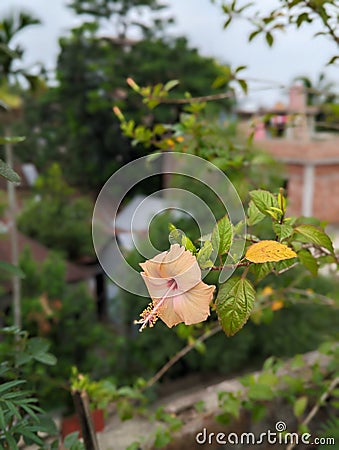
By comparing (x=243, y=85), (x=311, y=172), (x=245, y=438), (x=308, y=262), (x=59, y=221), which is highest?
(x=243, y=85)

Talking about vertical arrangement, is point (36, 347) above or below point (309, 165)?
above

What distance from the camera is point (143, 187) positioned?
5.91 meters

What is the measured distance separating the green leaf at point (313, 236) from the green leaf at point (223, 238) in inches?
2.8

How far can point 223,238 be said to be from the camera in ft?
1.03

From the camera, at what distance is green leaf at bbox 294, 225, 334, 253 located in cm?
36

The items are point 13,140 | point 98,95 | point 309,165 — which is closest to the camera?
point 13,140

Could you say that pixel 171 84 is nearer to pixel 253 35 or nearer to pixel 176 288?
pixel 253 35

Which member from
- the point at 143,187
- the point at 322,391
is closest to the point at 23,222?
the point at 143,187

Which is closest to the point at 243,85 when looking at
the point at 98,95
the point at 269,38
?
the point at 269,38

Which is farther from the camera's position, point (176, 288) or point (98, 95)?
point (98, 95)

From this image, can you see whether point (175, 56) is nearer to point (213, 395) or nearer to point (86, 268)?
point (86, 268)

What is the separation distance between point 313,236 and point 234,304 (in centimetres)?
9

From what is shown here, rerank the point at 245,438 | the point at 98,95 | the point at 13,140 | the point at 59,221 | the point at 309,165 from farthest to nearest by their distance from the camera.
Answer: the point at 98,95 < the point at 309,165 < the point at 59,221 < the point at 245,438 < the point at 13,140

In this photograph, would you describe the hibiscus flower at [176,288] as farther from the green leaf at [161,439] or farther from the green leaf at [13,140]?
the green leaf at [161,439]
